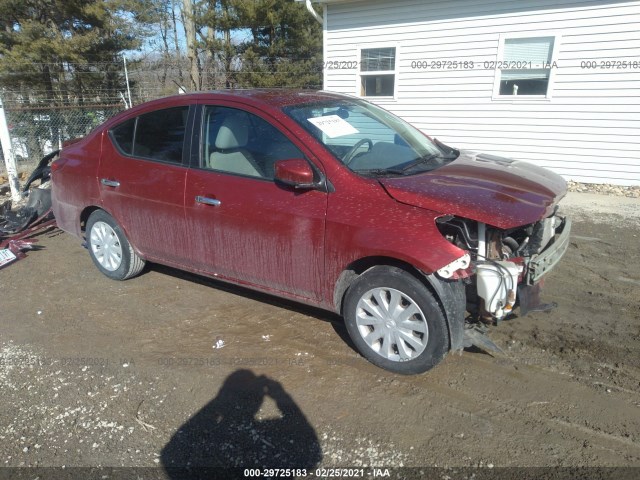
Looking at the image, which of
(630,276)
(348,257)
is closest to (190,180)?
(348,257)

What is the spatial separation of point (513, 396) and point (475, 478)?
732 millimetres

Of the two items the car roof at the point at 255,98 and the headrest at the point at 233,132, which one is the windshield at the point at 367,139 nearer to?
the car roof at the point at 255,98

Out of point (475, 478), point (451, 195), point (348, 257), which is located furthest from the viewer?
point (348, 257)

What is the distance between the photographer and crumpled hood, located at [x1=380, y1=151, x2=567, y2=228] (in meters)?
2.71

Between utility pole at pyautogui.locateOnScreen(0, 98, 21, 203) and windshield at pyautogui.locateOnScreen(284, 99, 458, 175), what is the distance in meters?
6.21

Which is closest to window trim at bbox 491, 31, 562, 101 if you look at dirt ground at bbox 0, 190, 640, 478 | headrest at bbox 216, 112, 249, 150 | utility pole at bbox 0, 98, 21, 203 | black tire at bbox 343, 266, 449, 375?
dirt ground at bbox 0, 190, 640, 478

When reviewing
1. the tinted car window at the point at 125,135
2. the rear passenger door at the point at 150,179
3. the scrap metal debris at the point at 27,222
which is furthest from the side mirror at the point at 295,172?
the scrap metal debris at the point at 27,222

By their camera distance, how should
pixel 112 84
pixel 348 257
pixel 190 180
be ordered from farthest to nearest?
pixel 112 84 → pixel 190 180 → pixel 348 257

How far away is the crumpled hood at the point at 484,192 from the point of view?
8.91 feet

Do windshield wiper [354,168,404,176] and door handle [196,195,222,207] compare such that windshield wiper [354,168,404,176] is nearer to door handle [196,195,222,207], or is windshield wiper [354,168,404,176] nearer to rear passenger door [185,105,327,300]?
rear passenger door [185,105,327,300]

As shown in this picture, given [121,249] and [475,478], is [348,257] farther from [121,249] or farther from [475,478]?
[121,249]

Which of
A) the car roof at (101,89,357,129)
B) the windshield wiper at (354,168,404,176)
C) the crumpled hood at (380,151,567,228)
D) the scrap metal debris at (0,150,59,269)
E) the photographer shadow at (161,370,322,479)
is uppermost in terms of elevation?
the car roof at (101,89,357,129)

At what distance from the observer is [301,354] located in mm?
3354

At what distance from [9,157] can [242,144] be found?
5935 mm
